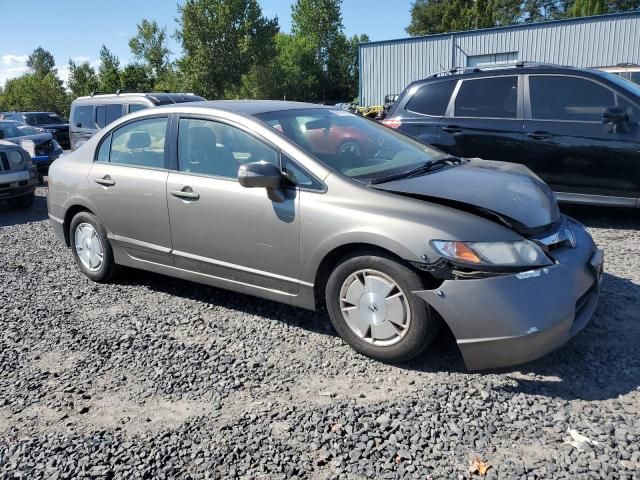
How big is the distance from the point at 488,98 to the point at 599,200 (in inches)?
69.7

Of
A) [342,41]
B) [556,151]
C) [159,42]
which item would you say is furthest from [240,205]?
[342,41]

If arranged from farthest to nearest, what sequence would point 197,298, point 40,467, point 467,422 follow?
point 197,298 < point 467,422 < point 40,467

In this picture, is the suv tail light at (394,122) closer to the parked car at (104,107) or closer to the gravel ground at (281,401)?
the gravel ground at (281,401)

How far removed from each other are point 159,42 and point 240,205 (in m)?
68.1

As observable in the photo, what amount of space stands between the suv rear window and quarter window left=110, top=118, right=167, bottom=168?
3.76 m

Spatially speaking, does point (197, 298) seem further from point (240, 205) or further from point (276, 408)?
point (276, 408)

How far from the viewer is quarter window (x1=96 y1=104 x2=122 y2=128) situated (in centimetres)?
1030

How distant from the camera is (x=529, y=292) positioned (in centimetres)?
293

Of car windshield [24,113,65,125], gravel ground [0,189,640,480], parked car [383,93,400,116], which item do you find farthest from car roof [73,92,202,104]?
car windshield [24,113,65,125]

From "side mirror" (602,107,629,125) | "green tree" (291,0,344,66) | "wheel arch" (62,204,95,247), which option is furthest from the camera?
"green tree" (291,0,344,66)

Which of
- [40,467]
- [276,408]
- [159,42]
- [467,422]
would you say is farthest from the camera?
[159,42]

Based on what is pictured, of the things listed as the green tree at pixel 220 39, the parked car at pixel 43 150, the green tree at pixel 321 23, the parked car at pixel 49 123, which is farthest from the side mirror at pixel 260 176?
the green tree at pixel 321 23

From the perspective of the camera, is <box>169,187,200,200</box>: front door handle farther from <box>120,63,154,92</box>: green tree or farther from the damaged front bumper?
<box>120,63,154,92</box>: green tree

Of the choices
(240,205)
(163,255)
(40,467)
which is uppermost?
(240,205)
